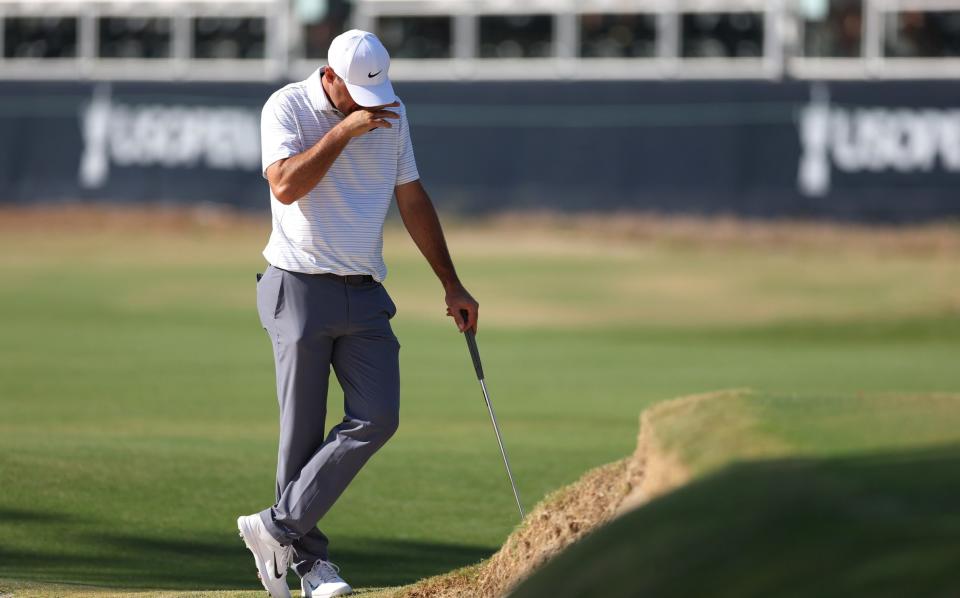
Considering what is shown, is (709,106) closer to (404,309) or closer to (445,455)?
(404,309)

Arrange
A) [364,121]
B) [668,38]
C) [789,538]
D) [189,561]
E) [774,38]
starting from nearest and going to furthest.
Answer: [789,538], [364,121], [189,561], [774,38], [668,38]

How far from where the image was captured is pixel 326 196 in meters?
5.49

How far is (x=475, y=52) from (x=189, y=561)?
22.8m

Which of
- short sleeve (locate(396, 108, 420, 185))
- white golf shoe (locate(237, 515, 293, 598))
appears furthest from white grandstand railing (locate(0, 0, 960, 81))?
white golf shoe (locate(237, 515, 293, 598))

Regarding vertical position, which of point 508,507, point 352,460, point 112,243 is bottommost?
point 112,243

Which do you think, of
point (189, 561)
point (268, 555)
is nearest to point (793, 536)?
point (268, 555)

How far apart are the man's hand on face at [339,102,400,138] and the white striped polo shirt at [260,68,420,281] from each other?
0.17m

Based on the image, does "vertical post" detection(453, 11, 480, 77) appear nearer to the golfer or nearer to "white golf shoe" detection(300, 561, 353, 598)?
the golfer

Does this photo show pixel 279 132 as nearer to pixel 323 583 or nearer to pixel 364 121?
pixel 364 121

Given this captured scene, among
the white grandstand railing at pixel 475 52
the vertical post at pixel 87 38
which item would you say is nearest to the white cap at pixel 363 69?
the white grandstand railing at pixel 475 52

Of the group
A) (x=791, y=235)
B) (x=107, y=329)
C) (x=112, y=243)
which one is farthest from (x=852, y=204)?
(x=112, y=243)

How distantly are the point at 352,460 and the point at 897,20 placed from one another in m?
23.7

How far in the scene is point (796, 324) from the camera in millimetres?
20266

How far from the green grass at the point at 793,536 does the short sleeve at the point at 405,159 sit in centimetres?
219
